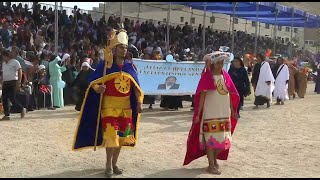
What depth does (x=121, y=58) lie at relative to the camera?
610cm

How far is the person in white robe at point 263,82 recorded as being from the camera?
14.6 meters

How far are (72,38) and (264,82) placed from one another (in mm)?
9134

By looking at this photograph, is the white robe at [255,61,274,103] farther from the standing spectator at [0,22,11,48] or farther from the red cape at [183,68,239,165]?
the standing spectator at [0,22,11,48]

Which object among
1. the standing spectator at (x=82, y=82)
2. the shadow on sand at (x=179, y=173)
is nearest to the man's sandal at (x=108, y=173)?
the shadow on sand at (x=179, y=173)

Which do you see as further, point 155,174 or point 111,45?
point 155,174

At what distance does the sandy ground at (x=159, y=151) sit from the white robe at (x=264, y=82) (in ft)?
9.31

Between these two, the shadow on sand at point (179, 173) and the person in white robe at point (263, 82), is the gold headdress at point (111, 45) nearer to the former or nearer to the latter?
the shadow on sand at point (179, 173)

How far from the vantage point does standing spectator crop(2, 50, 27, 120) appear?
35.0ft

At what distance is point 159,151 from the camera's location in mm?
7715

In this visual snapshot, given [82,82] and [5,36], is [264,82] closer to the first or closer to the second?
[82,82]

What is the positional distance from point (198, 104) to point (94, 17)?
2063cm

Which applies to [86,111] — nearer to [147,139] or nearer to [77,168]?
[77,168]

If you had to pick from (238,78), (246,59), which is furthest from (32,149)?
(246,59)

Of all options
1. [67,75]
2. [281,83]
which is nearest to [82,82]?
[67,75]
